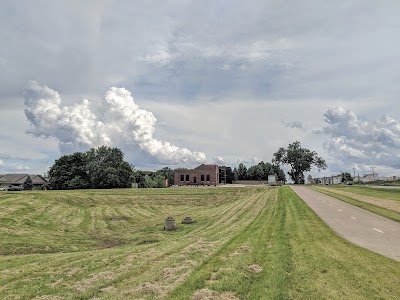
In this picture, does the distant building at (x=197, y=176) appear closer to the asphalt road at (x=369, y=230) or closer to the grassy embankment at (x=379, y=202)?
the grassy embankment at (x=379, y=202)

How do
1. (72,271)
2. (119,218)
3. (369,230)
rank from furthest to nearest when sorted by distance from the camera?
(119,218) → (369,230) → (72,271)

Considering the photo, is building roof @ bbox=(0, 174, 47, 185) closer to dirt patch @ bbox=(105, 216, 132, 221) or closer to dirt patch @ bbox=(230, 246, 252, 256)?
dirt patch @ bbox=(105, 216, 132, 221)

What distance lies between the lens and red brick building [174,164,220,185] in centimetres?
11093

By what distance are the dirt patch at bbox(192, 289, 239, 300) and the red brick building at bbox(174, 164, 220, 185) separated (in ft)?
334

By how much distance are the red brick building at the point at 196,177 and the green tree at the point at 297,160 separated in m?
42.4

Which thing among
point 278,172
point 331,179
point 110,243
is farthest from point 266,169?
point 110,243

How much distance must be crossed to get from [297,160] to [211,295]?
137m

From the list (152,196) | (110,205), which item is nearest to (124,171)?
(152,196)

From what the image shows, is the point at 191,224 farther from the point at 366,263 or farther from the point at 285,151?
the point at 285,151

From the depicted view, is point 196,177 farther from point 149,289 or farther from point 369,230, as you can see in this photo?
point 149,289

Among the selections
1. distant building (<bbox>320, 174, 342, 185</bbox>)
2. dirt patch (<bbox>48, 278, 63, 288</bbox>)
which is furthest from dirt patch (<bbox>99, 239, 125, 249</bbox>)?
distant building (<bbox>320, 174, 342, 185</bbox>)

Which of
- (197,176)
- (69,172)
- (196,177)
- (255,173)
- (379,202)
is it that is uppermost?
(255,173)

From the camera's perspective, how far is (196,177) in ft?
367

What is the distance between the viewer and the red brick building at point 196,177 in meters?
111
